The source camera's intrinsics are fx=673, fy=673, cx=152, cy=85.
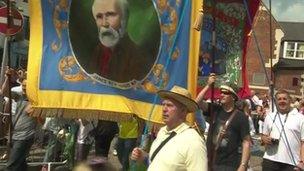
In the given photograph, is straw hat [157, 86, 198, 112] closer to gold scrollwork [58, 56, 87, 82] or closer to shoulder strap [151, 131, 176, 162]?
shoulder strap [151, 131, 176, 162]

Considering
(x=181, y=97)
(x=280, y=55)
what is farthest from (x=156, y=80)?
(x=280, y=55)

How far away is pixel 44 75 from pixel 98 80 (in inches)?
20.5

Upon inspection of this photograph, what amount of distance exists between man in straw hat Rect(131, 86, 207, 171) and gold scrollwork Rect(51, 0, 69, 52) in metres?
1.92

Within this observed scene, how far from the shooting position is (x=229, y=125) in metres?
6.65

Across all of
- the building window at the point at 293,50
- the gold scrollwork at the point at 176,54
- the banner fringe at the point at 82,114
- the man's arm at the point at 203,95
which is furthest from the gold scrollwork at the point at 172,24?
the building window at the point at 293,50

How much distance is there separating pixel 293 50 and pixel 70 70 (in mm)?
68714

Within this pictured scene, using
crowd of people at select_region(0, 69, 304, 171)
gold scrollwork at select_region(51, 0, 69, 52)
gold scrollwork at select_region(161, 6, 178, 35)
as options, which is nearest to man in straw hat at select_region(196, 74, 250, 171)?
crowd of people at select_region(0, 69, 304, 171)

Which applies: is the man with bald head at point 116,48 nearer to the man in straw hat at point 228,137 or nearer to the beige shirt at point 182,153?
the man in straw hat at point 228,137

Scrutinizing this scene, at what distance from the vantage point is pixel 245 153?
6582 millimetres

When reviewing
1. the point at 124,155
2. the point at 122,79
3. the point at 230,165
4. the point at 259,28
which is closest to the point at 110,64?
the point at 122,79

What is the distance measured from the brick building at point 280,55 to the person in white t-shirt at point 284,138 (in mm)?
→ 53917

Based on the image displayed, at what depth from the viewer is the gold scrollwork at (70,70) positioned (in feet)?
21.1

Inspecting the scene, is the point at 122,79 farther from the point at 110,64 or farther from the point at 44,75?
the point at 44,75

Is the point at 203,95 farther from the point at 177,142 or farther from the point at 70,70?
the point at 177,142
